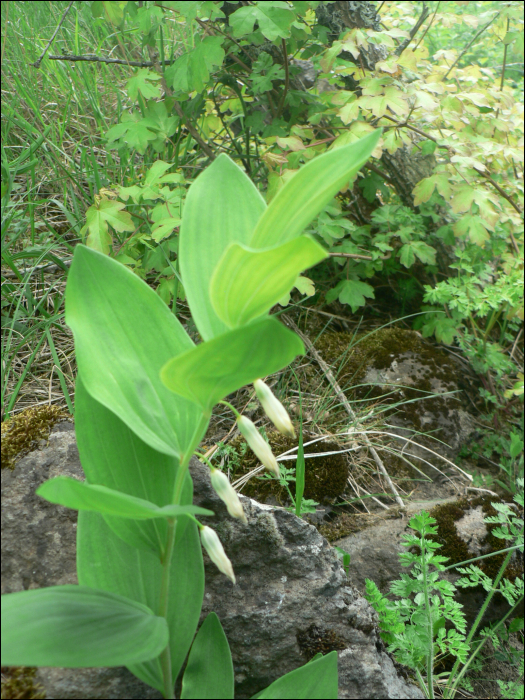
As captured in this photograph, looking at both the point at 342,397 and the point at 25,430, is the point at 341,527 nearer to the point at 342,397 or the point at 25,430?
the point at 342,397

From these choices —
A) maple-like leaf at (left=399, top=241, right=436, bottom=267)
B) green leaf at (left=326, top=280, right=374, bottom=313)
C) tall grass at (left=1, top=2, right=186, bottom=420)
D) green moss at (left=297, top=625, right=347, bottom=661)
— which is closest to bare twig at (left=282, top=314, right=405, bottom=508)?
green leaf at (left=326, top=280, right=374, bottom=313)

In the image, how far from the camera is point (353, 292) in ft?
7.50

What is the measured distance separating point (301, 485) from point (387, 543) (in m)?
0.41

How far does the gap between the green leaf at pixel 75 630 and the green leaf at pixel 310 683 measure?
0.86 feet

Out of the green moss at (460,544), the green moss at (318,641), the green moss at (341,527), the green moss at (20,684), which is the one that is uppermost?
the green moss at (20,684)

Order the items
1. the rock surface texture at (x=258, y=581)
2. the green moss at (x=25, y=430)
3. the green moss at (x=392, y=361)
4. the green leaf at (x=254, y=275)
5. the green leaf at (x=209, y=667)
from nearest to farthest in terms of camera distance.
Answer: the green leaf at (x=254, y=275)
the green leaf at (x=209, y=667)
the rock surface texture at (x=258, y=581)
the green moss at (x=25, y=430)
the green moss at (x=392, y=361)

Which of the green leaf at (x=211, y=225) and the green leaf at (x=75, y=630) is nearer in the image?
the green leaf at (x=75, y=630)

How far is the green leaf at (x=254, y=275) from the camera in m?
0.60

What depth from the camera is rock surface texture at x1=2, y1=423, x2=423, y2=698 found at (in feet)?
3.38

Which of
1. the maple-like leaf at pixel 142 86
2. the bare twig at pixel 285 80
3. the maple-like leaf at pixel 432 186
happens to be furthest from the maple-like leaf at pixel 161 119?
the maple-like leaf at pixel 432 186

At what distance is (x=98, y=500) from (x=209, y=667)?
0.50m

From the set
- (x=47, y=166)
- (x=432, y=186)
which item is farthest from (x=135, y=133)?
(x=432, y=186)

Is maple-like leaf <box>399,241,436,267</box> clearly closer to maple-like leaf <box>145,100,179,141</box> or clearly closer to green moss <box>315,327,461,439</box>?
green moss <box>315,327,461,439</box>

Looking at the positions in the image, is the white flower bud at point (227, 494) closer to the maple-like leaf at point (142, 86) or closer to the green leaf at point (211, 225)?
the green leaf at point (211, 225)
